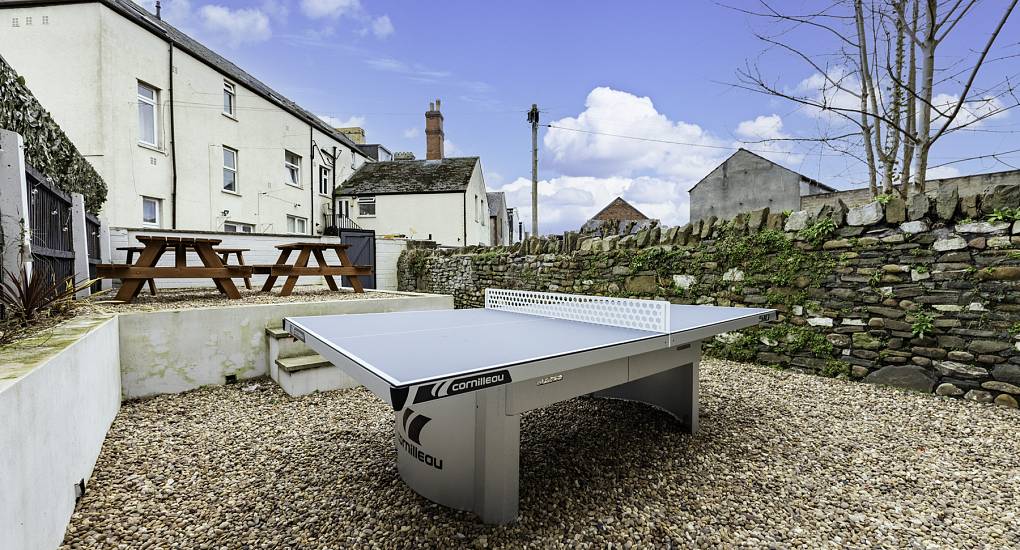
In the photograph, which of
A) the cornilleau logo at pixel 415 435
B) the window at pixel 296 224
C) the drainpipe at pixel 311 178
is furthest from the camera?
the drainpipe at pixel 311 178

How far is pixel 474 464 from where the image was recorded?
7.06ft

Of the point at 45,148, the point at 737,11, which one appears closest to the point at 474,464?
the point at 45,148

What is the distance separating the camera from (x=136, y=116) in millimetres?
10227

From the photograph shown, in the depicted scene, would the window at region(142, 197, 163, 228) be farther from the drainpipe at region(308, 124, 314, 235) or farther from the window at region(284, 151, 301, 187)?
the drainpipe at region(308, 124, 314, 235)

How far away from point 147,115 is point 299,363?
35.2 ft

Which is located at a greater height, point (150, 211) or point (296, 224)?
point (296, 224)

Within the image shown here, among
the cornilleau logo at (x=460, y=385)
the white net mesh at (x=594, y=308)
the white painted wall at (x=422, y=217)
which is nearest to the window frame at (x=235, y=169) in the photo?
the white painted wall at (x=422, y=217)

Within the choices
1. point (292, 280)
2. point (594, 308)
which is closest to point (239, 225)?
point (292, 280)

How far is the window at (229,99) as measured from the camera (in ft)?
42.5

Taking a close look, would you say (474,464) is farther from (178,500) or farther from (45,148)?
(45,148)

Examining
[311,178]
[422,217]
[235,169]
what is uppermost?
[311,178]

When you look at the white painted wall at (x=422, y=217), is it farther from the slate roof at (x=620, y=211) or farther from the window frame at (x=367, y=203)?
the slate roof at (x=620, y=211)

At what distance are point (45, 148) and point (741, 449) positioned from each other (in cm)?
685

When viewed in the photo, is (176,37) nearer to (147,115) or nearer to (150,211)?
(147,115)
